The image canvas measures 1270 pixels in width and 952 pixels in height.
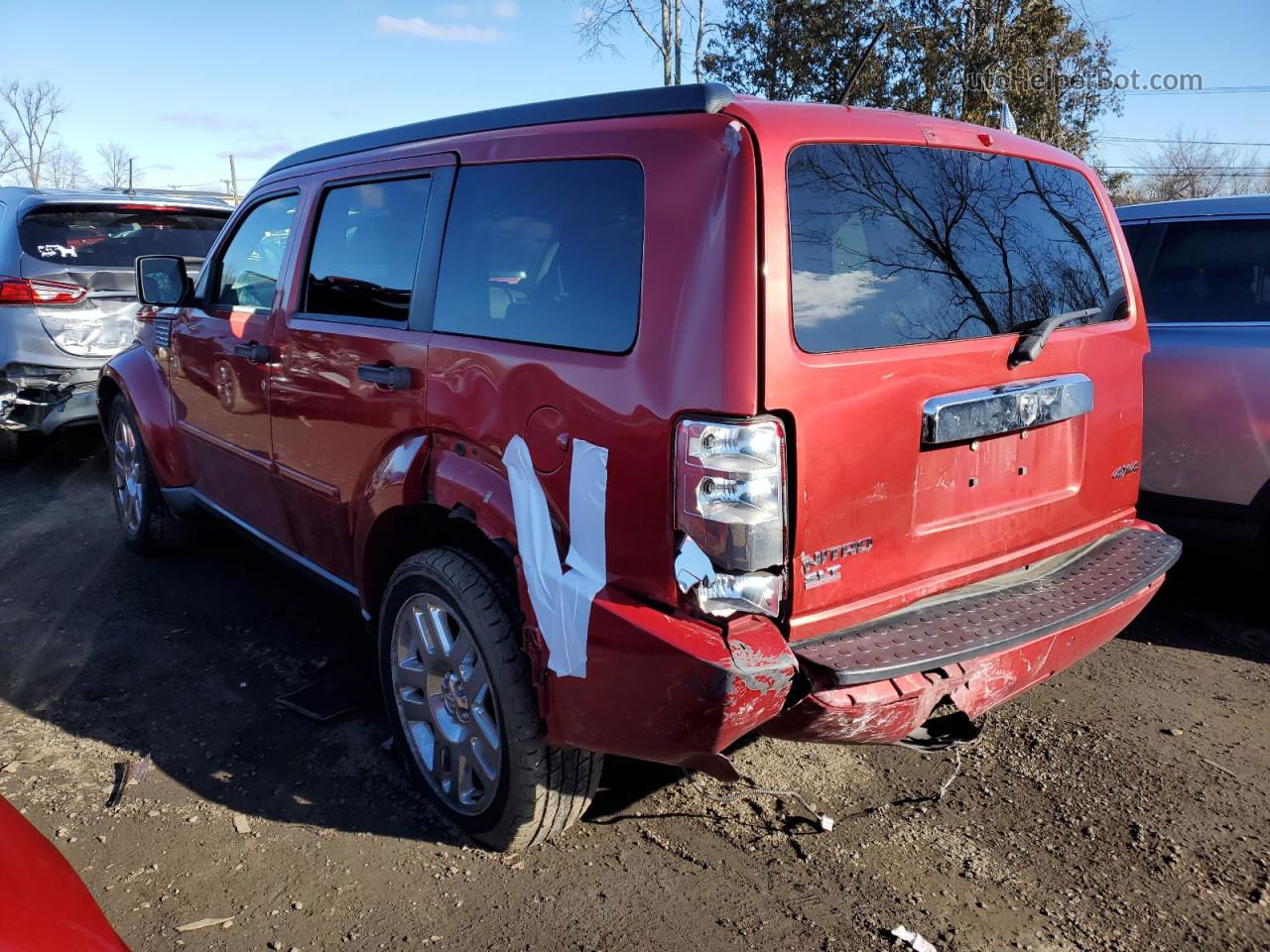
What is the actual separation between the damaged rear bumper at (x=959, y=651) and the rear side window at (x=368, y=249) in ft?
5.55

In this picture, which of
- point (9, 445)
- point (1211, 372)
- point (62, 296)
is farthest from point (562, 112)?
point (9, 445)

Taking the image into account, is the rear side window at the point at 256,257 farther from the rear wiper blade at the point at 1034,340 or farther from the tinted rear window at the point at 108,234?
the tinted rear window at the point at 108,234

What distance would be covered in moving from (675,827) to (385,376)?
5.26 ft

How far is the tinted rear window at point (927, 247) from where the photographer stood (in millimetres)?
2246

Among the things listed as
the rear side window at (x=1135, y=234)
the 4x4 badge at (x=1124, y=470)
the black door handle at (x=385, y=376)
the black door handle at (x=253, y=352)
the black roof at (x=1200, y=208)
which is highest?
the black roof at (x=1200, y=208)

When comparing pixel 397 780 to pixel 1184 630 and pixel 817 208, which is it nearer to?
pixel 817 208

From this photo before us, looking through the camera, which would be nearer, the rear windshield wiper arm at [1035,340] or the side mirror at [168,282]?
the rear windshield wiper arm at [1035,340]

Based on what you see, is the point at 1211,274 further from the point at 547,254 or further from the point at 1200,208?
the point at 547,254

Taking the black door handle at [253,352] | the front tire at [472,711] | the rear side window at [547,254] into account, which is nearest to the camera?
the rear side window at [547,254]

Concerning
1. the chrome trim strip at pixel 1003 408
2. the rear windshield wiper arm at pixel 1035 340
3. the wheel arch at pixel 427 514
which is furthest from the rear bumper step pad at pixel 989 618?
the wheel arch at pixel 427 514

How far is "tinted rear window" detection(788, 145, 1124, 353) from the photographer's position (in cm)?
225

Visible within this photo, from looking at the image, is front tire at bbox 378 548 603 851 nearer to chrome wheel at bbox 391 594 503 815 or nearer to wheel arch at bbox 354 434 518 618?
chrome wheel at bbox 391 594 503 815

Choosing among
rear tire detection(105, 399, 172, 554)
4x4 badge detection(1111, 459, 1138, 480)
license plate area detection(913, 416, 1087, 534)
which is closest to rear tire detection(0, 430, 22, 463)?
rear tire detection(105, 399, 172, 554)

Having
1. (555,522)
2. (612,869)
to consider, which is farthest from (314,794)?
(555,522)
